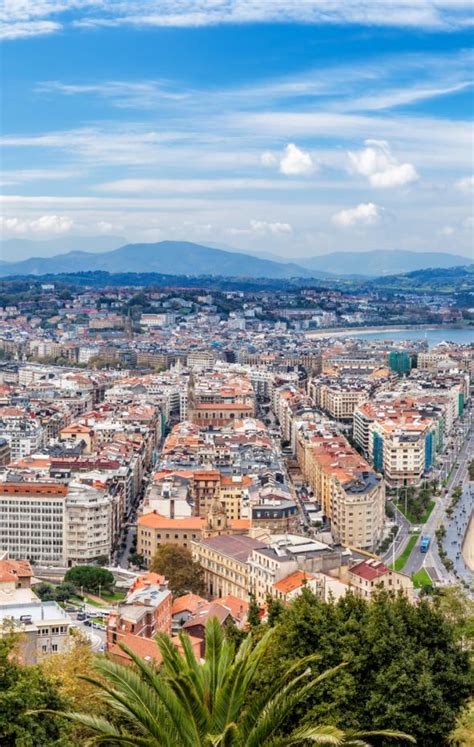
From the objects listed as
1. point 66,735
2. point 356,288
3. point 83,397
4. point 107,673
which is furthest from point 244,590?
point 356,288

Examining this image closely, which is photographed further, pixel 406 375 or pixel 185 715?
pixel 406 375

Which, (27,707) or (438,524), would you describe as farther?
(438,524)

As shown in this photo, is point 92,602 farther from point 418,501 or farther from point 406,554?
point 418,501

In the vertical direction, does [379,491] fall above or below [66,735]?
below

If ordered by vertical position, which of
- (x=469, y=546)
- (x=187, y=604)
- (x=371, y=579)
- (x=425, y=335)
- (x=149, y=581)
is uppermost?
(x=371, y=579)

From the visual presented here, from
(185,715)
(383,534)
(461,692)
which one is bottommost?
(383,534)

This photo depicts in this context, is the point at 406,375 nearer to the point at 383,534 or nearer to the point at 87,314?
the point at 383,534

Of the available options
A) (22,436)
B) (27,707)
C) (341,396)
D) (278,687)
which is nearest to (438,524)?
(22,436)
